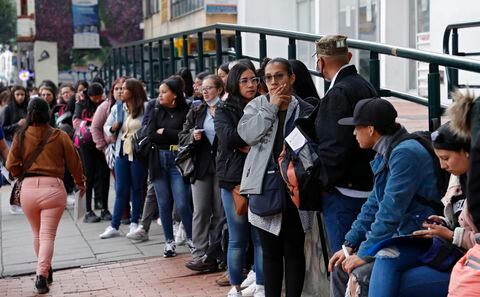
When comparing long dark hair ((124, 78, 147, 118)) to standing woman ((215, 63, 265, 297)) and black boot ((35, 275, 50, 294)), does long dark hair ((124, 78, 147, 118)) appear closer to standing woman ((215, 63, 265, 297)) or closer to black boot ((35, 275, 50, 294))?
black boot ((35, 275, 50, 294))

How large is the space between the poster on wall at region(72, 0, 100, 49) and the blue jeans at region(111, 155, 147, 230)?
48.9m

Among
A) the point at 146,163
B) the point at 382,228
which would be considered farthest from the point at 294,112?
the point at 146,163

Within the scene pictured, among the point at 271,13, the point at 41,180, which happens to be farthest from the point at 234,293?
the point at 271,13

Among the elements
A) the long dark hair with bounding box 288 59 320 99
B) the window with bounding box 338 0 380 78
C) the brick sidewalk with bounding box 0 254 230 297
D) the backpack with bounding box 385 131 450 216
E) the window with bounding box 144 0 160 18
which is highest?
the window with bounding box 144 0 160 18

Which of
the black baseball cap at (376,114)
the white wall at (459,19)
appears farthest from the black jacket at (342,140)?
the white wall at (459,19)

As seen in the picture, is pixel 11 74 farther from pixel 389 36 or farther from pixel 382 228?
pixel 382 228

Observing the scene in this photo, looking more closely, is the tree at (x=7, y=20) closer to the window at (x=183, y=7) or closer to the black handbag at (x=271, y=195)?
the window at (x=183, y=7)

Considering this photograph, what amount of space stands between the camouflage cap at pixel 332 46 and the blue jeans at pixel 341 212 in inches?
34.8

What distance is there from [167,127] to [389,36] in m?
12.5

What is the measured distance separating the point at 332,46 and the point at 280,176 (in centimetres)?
106

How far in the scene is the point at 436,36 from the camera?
50.0 feet

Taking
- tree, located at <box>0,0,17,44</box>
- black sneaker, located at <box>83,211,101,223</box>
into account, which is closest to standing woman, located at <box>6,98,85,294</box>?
black sneaker, located at <box>83,211,101,223</box>

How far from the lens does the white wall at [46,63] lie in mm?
53594

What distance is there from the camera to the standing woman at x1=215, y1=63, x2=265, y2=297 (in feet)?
20.6
